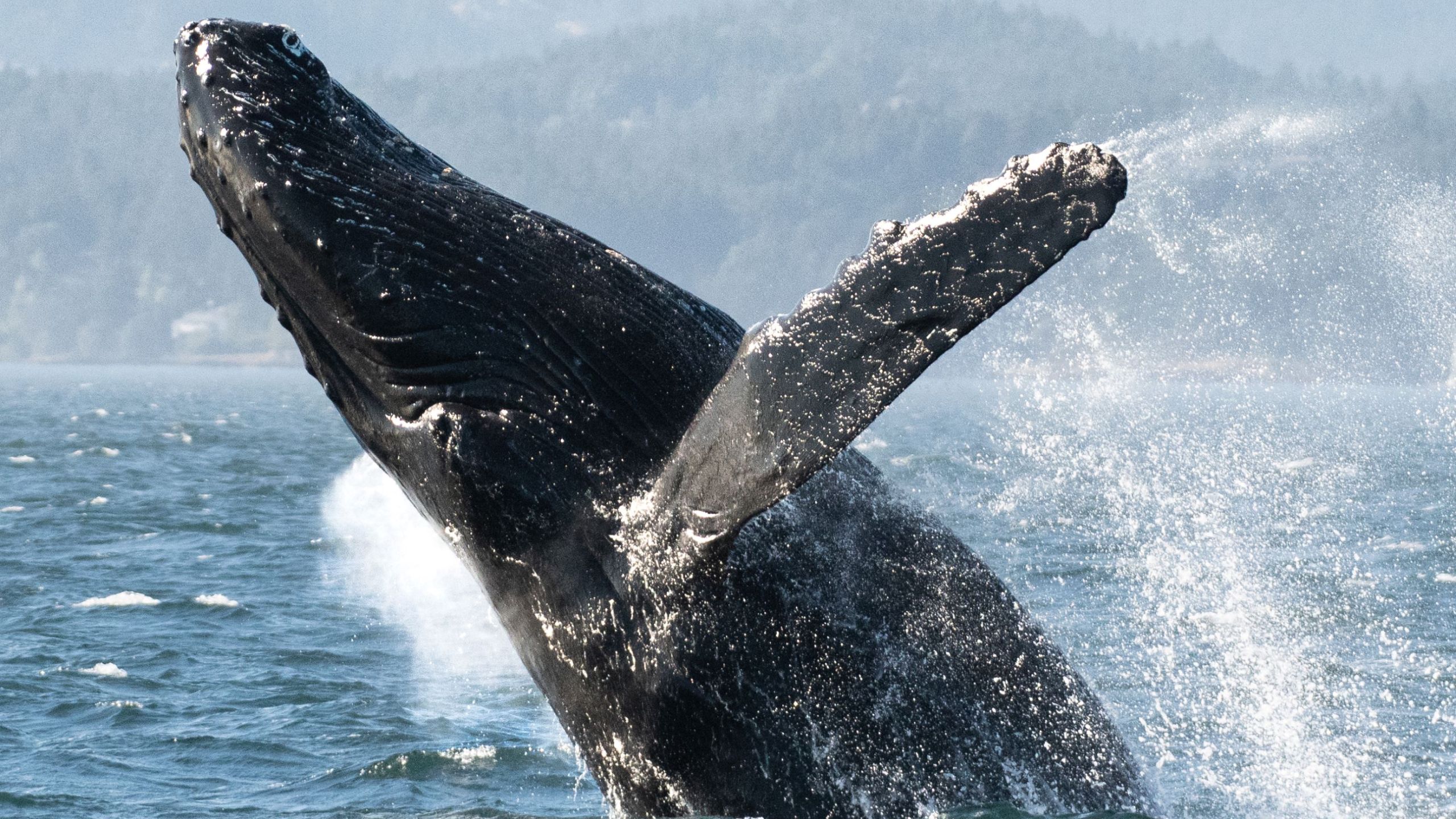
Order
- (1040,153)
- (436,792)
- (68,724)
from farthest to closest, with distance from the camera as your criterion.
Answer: (68,724) < (436,792) < (1040,153)

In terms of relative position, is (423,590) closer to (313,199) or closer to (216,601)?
(216,601)

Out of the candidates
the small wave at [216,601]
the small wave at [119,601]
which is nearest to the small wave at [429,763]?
the small wave at [216,601]

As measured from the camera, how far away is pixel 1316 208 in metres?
197

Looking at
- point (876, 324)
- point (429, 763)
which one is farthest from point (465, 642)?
point (876, 324)

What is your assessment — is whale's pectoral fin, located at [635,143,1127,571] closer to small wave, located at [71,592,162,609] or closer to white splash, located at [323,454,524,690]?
white splash, located at [323,454,524,690]

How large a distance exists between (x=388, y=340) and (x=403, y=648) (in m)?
9.30

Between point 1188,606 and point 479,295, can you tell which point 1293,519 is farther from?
point 479,295

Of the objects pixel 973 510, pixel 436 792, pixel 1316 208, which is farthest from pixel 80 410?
pixel 1316 208

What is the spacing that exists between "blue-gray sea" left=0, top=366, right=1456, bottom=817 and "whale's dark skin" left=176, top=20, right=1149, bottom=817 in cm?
51

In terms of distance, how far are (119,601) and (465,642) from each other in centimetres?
467

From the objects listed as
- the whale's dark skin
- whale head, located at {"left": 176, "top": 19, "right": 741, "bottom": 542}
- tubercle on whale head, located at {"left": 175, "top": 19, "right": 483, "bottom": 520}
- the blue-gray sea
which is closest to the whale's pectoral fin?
the whale's dark skin

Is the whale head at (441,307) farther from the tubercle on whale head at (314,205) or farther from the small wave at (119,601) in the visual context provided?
the small wave at (119,601)

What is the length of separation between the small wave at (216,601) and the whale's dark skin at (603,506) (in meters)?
11.7

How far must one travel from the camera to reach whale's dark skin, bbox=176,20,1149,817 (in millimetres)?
4965
